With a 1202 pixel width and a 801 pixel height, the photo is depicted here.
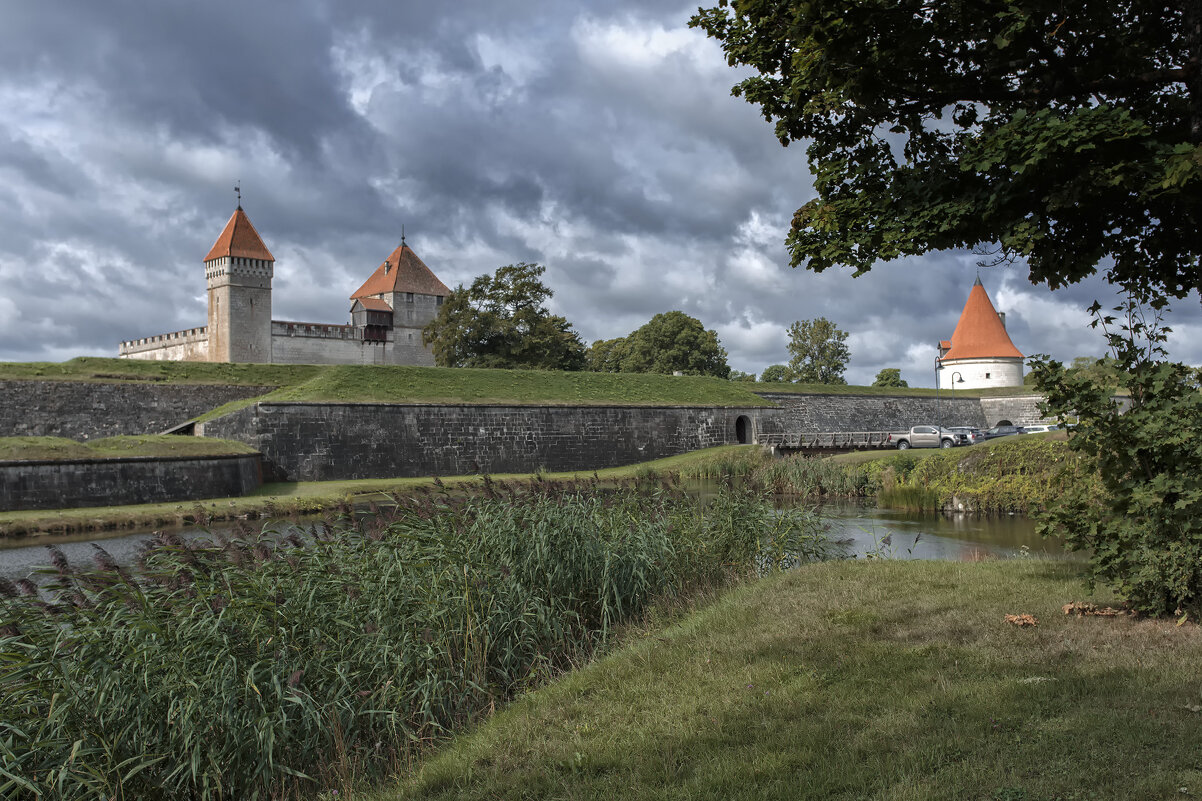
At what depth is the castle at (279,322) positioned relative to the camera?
49.2 meters

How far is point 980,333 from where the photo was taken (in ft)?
184

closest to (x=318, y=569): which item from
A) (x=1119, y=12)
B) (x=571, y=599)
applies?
(x=571, y=599)

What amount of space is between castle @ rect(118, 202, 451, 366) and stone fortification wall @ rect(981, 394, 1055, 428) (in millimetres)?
34829

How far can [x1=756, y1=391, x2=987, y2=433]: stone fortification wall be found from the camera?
42.5 meters

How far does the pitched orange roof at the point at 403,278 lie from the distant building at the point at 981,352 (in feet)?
113

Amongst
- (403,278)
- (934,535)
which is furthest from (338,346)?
(934,535)

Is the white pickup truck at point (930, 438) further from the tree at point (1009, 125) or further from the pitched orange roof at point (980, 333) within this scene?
the tree at point (1009, 125)

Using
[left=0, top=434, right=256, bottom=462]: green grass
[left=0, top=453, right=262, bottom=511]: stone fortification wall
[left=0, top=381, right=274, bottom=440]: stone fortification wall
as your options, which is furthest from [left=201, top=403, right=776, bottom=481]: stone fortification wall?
[left=0, top=453, right=262, bottom=511]: stone fortification wall

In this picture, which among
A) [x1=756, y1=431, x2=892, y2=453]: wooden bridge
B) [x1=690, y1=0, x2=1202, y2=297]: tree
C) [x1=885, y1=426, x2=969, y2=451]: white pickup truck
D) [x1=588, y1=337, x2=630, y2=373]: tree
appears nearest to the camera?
[x1=690, y1=0, x2=1202, y2=297]: tree

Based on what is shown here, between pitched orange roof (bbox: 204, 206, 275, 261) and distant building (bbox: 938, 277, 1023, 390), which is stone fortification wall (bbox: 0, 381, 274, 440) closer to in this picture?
pitched orange roof (bbox: 204, 206, 275, 261)

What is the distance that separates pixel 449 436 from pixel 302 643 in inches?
983

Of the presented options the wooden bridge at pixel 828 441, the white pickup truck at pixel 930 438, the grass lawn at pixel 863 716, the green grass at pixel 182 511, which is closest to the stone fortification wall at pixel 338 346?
the wooden bridge at pixel 828 441

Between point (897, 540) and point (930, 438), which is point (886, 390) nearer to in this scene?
point (930, 438)

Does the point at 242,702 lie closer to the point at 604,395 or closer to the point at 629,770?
the point at 629,770
